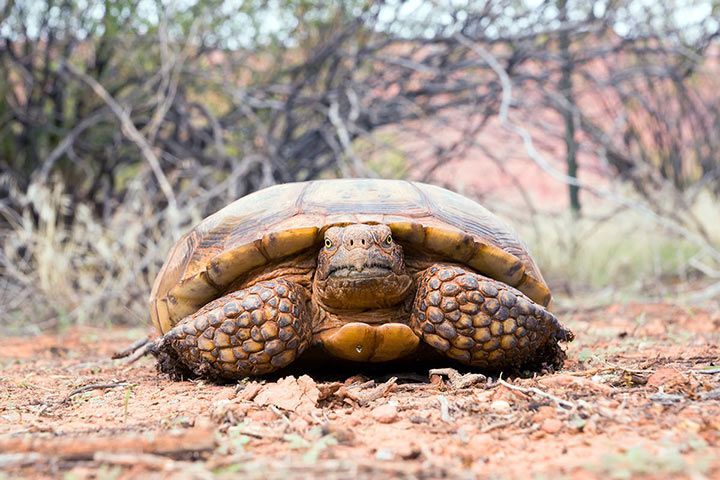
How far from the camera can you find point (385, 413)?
207cm

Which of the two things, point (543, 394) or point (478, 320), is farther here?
point (478, 320)

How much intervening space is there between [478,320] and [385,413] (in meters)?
0.69

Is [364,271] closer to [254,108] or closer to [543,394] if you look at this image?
[543,394]

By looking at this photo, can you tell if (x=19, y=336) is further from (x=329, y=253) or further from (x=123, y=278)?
(x=329, y=253)

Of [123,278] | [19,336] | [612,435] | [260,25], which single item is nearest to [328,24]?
[260,25]

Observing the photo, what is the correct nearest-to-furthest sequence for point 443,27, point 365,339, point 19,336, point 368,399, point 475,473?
1. point 475,473
2. point 368,399
3. point 365,339
4. point 19,336
5. point 443,27

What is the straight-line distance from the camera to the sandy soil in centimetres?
156

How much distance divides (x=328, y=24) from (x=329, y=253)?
4.93m

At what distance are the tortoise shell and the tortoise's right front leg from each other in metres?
0.19

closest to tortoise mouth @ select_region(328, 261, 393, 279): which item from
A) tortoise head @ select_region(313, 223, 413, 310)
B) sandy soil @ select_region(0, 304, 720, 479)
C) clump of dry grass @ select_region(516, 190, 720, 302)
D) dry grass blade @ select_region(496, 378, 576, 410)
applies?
tortoise head @ select_region(313, 223, 413, 310)

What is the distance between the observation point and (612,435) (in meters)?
1.79

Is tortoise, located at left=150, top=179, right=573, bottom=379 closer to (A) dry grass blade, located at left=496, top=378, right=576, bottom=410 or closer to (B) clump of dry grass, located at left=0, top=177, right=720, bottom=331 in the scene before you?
(A) dry grass blade, located at left=496, top=378, right=576, bottom=410

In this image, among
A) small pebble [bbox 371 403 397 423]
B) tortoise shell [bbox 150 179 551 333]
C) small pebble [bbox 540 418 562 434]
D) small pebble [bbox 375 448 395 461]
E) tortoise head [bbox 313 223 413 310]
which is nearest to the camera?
small pebble [bbox 375 448 395 461]

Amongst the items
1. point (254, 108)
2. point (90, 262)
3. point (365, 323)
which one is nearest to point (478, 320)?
point (365, 323)
